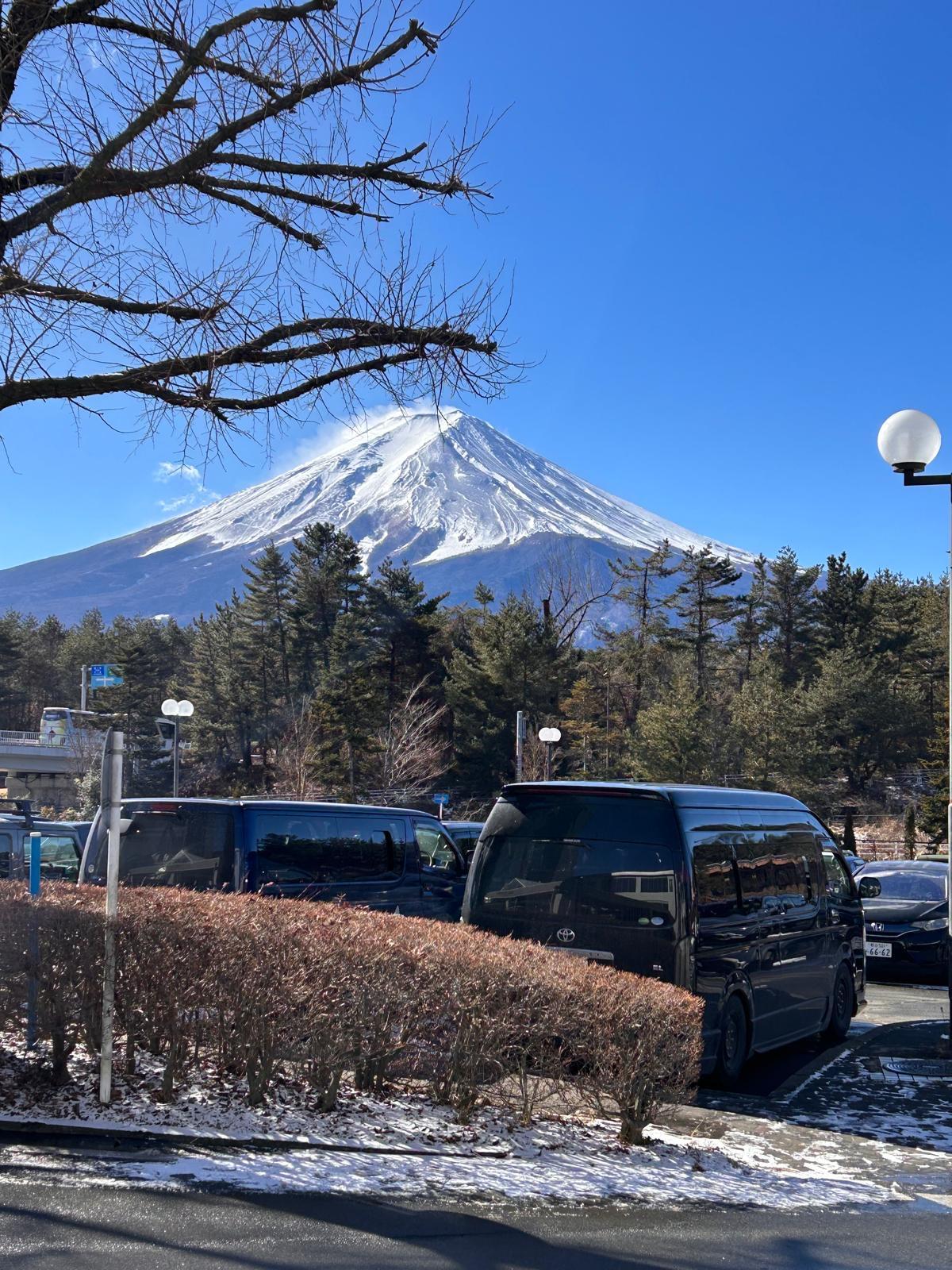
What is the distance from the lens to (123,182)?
6.68 m

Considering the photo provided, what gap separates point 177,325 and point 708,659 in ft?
198

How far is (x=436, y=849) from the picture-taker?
496 inches

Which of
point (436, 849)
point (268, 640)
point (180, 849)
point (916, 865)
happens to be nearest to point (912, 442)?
point (436, 849)

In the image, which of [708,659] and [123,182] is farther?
[708,659]

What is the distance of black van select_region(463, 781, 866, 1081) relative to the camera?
803cm

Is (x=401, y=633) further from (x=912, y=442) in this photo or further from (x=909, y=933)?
(x=912, y=442)

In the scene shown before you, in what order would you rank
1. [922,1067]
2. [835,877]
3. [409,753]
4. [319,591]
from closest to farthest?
[922,1067] → [835,877] → [409,753] → [319,591]

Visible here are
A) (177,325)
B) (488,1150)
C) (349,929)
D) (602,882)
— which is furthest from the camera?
(602,882)

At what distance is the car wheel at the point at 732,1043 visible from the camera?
8320 millimetres

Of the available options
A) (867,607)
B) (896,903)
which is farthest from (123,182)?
(867,607)

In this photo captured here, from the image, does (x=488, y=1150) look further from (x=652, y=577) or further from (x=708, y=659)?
(x=652, y=577)

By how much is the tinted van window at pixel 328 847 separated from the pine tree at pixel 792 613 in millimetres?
54510

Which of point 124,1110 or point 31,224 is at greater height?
point 31,224

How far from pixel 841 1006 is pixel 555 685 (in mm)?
45972
